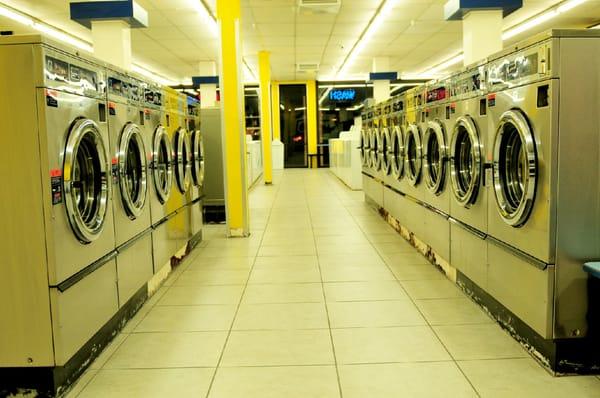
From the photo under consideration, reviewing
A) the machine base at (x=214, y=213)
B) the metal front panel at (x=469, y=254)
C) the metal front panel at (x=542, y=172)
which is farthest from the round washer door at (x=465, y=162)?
the machine base at (x=214, y=213)

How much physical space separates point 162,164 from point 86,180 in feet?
5.11

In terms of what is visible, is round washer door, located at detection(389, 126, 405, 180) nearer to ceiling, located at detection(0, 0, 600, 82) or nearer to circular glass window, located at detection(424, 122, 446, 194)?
circular glass window, located at detection(424, 122, 446, 194)

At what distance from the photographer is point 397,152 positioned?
22.6ft

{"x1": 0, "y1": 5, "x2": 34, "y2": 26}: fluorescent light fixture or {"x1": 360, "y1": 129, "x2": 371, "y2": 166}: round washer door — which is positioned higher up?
{"x1": 0, "y1": 5, "x2": 34, "y2": 26}: fluorescent light fixture

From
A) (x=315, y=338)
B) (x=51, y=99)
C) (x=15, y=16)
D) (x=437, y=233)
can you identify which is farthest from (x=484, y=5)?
(x=15, y=16)

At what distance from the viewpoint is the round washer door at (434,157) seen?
15.5 ft

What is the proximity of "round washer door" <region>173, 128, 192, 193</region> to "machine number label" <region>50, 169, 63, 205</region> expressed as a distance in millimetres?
2793

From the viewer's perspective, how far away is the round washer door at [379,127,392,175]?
743 cm

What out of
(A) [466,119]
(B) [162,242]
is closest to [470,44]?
(A) [466,119]

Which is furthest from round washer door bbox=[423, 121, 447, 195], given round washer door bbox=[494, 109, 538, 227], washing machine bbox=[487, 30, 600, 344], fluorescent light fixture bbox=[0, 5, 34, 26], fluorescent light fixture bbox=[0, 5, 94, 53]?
fluorescent light fixture bbox=[0, 5, 34, 26]

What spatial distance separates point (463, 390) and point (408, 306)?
136 centimetres

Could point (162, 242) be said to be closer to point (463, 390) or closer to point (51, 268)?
point (51, 268)

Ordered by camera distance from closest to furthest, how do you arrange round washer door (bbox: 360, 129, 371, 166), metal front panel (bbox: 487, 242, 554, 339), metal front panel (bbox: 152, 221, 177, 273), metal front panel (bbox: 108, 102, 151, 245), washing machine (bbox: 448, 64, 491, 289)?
1. metal front panel (bbox: 487, 242, 554, 339)
2. metal front panel (bbox: 108, 102, 151, 245)
3. washing machine (bbox: 448, 64, 491, 289)
4. metal front panel (bbox: 152, 221, 177, 273)
5. round washer door (bbox: 360, 129, 371, 166)

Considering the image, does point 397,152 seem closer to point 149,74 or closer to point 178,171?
point 178,171
